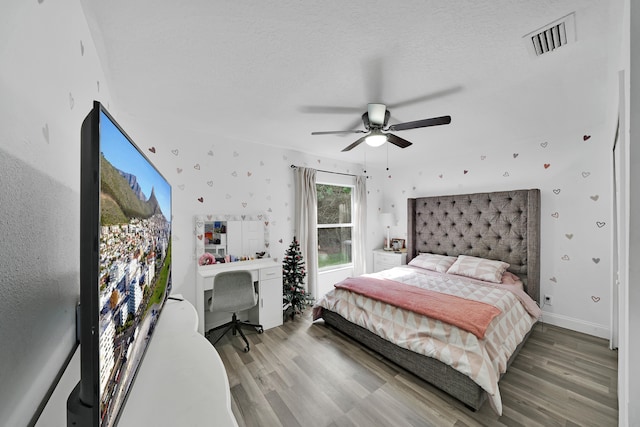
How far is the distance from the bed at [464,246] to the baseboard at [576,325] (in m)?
0.27

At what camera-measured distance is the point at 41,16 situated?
2.39 ft

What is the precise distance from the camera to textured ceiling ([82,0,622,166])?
3.72ft

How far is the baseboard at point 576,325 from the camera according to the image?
252 cm

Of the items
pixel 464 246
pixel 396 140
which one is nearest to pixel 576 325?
pixel 464 246

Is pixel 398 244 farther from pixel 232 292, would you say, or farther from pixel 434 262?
pixel 232 292

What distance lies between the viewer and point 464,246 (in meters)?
3.41

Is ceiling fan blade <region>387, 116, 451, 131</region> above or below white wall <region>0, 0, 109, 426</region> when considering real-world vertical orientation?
above

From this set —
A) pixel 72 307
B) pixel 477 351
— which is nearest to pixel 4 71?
pixel 72 307

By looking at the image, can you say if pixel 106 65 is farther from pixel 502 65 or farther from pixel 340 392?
pixel 340 392

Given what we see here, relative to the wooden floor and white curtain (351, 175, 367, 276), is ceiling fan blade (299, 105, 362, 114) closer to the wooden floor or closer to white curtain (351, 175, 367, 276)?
white curtain (351, 175, 367, 276)

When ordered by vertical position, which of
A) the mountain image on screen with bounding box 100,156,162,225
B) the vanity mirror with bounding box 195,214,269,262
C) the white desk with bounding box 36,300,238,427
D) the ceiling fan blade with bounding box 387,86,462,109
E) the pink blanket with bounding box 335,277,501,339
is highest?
the ceiling fan blade with bounding box 387,86,462,109

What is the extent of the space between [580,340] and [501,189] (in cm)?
181

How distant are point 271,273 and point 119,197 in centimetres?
236

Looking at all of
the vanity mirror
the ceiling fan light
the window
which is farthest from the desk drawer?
the ceiling fan light
